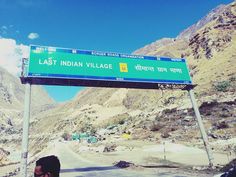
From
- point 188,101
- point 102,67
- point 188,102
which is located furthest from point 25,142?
point 188,101

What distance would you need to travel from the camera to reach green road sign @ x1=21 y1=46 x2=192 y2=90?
68.5 feet

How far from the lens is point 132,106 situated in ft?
467

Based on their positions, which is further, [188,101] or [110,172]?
[188,101]

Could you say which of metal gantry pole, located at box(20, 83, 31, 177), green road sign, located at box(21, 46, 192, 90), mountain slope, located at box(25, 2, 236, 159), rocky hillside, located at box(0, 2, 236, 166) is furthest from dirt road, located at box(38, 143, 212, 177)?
metal gantry pole, located at box(20, 83, 31, 177)

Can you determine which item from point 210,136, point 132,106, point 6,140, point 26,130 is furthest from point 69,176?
point 6,140

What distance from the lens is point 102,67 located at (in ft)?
74.0

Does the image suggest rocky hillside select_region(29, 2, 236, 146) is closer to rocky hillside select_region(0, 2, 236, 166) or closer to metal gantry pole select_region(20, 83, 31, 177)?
rocky hillside select_region(0, 2, 236, 166)

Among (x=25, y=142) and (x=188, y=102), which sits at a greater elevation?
(x=188, y=102)

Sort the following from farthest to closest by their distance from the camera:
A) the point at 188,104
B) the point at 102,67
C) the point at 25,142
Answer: the point at 188,104 → the point at 102,67 → the point at 25,142

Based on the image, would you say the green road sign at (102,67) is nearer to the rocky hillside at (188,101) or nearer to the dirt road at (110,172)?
the dirt road at (110,172)

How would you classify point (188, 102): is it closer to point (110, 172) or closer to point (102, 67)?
point (110, 172)

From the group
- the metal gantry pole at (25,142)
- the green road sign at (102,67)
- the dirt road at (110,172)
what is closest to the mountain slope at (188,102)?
the green road sign at (102,67)

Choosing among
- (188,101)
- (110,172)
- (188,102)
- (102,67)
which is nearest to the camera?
(102,67)

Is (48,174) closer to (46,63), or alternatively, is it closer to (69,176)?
(46,63)
